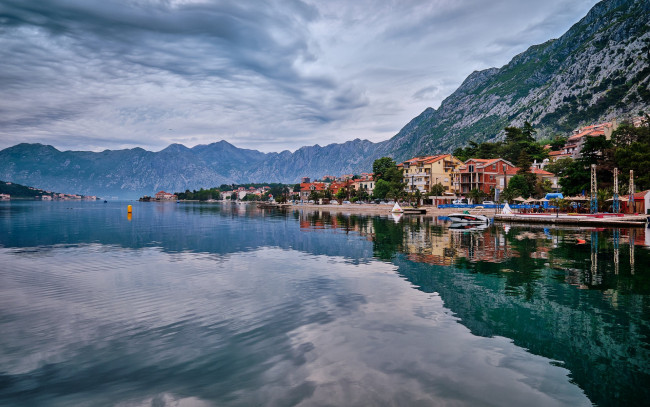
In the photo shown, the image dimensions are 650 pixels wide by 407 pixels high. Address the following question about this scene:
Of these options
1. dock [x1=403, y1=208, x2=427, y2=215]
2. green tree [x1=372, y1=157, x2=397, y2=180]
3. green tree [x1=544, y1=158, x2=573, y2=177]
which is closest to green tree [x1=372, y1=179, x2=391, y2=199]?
green tree [x1=372, y1=157, x2=397, y2=180]

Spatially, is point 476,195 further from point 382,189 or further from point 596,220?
point 596,220

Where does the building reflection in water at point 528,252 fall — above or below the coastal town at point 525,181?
below

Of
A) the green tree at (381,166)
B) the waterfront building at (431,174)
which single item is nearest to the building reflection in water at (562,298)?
the waterfront building at (431,174)

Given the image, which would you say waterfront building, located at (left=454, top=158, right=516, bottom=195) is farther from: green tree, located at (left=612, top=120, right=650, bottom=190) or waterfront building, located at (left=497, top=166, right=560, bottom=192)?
green tree, located at (left=612, top=120, right=650, bottom=190)

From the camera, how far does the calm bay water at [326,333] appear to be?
9.48 metres

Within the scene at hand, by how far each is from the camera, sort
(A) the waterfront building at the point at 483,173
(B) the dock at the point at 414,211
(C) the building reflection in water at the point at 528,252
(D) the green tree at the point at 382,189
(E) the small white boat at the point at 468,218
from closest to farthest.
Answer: (C) the building reflection in water at the point at 528,252
(E) the small white boat at the point at 468,218
(B) the dock at the point at 414,211
(A) the waterfront building at the point at 483,173
(D) the green tree at the point at 382,189

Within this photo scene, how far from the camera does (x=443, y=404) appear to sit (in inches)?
345

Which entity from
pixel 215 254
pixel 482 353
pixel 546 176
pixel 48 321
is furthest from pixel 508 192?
pixel 48 321

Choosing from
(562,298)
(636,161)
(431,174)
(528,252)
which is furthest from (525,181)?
(562,298)

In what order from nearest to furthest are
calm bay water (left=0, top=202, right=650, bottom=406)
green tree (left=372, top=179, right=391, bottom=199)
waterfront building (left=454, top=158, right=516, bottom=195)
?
calm bay water (left=0, top=202, right=650, bottom=406), waterfront building (left=454, top=158, right=516, bottom=195), green tree (left=372, top=179, right=391, bottom=199)

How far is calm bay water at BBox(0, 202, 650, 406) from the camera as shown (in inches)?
373

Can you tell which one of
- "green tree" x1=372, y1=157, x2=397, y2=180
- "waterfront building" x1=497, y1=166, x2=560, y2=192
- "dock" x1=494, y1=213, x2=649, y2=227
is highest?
"green tree" x1=372, y1=157, x2=397, y2=180

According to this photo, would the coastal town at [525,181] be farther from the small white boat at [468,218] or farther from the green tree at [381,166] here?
the small white boat at [468,218]

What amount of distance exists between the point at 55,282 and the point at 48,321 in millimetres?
8830
